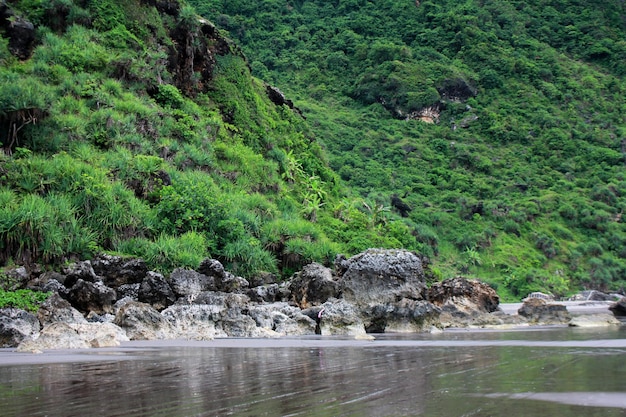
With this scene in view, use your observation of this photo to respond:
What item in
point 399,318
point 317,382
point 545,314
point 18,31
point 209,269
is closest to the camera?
point 317,382

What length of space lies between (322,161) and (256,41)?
66.5 meters

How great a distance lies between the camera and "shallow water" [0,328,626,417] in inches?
238

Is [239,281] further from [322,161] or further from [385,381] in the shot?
[322,161]

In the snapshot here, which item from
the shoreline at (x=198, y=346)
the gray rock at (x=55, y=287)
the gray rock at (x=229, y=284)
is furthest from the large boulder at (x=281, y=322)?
the gray rock at (x=55, y=287)

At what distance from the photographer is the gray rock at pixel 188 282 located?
21.1 meters

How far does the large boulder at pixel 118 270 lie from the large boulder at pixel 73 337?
6716 millimetres

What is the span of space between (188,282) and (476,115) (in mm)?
79863

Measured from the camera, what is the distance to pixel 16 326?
Answer: 45.3ft

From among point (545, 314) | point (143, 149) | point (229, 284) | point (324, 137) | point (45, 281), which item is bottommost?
point (545, 314)

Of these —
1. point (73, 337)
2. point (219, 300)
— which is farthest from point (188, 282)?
point (73, 337)

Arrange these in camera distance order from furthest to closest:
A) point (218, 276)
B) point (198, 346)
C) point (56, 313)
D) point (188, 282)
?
point (218, 276) < point (188, 282) < point (56, 313) < point (198, 346)

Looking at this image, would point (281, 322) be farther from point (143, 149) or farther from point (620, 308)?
point (620, 308)

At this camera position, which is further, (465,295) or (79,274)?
(465,295)

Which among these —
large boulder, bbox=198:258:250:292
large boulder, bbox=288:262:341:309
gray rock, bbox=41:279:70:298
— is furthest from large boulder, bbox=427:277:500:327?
gray rock, bbox=41:279:70:298
